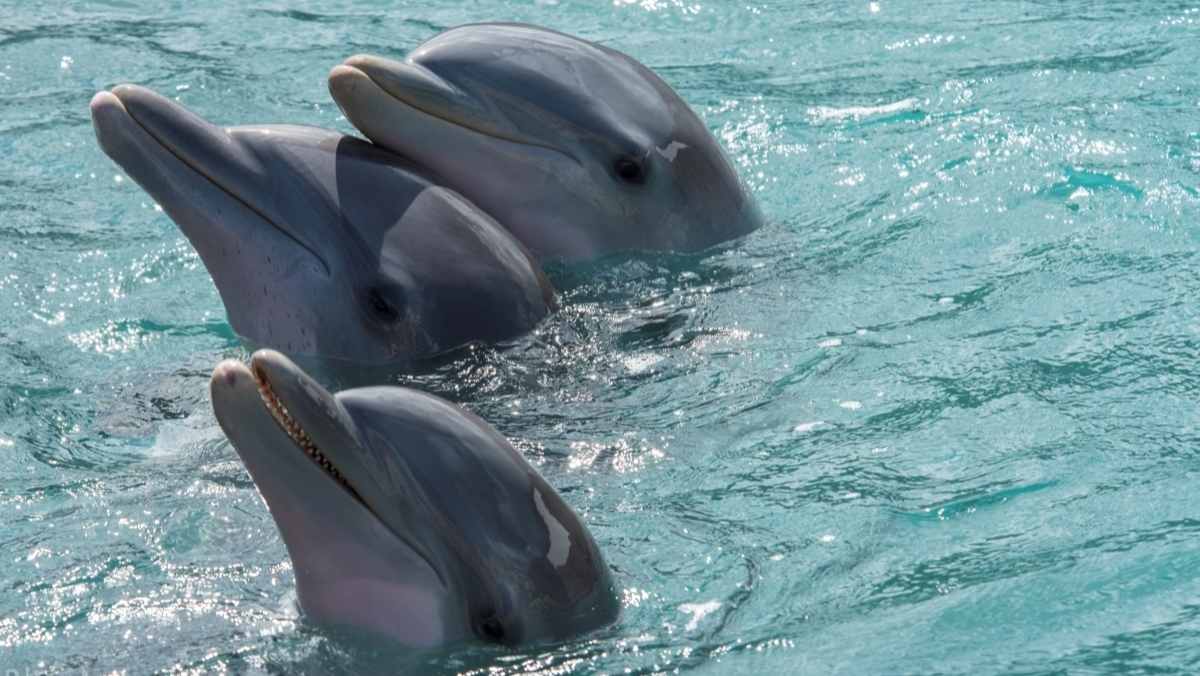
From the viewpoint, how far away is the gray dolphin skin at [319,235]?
230 inches

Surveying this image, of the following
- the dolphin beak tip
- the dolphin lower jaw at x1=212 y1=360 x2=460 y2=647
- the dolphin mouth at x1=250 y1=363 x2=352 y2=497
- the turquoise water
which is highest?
the dolphin beak tip

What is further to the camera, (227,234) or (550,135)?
(550,135)

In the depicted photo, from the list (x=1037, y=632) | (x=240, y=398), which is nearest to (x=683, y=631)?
(x=1037, y=632)

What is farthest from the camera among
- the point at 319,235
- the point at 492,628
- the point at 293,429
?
the point at 319,235

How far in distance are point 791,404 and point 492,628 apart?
2.24 metres

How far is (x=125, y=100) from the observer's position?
580 centimetres

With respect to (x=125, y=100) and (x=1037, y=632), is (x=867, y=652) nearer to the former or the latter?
(x=1037, y=632)

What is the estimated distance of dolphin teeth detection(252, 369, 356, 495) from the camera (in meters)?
4.06

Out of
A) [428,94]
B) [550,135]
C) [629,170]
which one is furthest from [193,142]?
[629,170]

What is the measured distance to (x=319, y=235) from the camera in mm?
5922

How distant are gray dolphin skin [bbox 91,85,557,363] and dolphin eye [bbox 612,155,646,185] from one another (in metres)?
0.95

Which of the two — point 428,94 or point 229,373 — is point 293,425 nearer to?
point 229,373

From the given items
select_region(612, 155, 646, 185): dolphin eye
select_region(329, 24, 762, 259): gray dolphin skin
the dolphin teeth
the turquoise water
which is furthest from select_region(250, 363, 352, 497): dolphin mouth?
select_region(612, 155, 646, 185): dolphin eye

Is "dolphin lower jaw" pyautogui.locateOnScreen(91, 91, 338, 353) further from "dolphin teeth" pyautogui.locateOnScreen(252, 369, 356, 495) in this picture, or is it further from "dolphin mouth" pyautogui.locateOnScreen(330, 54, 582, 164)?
"dolphin teeth" pyautogui.locateOnScreen(252, 369, 356, 495)
